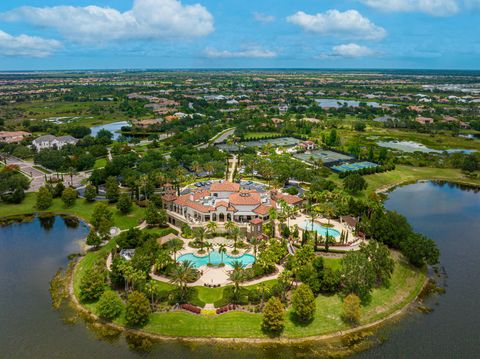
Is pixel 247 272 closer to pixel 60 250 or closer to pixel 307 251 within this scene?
pixel 307 251

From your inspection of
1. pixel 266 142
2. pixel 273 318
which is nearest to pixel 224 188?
pixel 273 318

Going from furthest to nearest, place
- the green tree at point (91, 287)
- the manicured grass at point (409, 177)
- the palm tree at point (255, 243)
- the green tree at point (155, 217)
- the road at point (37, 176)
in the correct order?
the manicured grass at point (409, 177), the road at point (37, 176), the green tree at point (155, 217), the palm tree at point (255, 243), the green tree at point (91, 287)

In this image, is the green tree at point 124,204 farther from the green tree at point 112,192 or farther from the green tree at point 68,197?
the green tree at point 68,197

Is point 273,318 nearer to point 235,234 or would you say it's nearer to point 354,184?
point 235,234

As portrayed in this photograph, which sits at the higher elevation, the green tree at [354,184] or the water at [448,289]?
the green tree at [354,184]

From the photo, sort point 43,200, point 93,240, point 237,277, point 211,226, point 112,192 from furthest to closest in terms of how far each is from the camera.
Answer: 1. point 112,192
2. point 43,200
3. point 211,226
4. point 93,240
5. point 237,277

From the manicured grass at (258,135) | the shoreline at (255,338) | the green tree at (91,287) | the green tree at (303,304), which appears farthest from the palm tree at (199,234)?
the manicured grass at (258,135)

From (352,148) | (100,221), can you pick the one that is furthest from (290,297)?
(352,148)
